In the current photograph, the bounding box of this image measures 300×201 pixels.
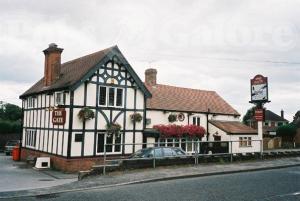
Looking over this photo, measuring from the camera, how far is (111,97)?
2395 cm

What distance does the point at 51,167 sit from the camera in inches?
920

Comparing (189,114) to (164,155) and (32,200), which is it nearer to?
(164,155)

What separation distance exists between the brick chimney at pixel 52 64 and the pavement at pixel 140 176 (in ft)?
42.9

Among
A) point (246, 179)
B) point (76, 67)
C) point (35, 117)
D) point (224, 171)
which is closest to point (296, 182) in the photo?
point (246, 179)

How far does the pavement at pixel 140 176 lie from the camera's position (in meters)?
12.6

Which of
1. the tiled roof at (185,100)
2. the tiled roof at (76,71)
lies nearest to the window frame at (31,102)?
the tiled roof at (76,71)

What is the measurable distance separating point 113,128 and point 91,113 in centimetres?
208

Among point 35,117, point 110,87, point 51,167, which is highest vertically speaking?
point 110,87

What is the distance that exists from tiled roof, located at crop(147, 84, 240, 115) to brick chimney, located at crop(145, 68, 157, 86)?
536 millimetres

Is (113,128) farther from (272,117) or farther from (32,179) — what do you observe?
(272,117)

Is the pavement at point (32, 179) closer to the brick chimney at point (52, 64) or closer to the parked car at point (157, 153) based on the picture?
the parked car at point (157, 153)

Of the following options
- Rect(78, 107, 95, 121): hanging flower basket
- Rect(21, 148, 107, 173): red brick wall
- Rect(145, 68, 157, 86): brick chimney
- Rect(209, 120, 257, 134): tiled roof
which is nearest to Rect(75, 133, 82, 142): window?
Rect(78, 107, 95, 121): hanging flower basket

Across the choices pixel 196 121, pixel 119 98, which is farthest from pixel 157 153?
pixel 196 121

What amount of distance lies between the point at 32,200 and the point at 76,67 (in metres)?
15.9
